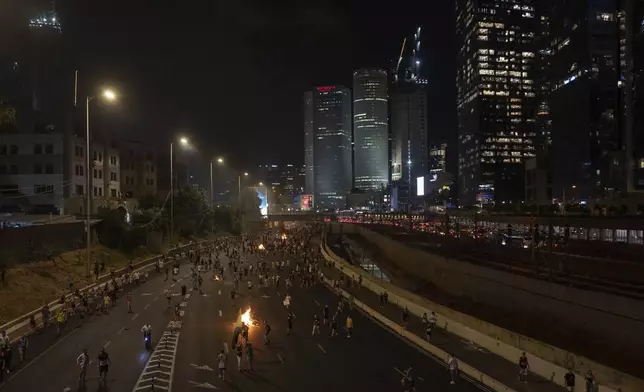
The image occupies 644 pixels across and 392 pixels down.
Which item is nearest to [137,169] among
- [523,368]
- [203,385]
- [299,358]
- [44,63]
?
[44,63]

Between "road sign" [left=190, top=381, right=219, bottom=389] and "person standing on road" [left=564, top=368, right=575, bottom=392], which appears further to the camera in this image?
"road sign" [left=190, top=381, right=219, bottom=389]

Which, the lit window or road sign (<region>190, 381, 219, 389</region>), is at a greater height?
the lit window

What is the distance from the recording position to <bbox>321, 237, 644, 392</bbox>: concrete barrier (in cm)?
1756

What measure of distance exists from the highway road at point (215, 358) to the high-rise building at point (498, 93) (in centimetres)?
16527

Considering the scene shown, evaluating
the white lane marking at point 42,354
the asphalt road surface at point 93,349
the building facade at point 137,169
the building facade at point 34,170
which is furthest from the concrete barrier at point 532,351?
the building facade at point 137,169

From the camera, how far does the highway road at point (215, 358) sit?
19156 mm

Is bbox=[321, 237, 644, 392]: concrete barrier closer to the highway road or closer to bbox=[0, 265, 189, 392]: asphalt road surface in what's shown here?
the highway road

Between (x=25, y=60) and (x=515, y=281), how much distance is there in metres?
66.0

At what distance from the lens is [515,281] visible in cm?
3219

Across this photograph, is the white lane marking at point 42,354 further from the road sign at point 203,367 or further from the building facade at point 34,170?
the building facade at point 34,170

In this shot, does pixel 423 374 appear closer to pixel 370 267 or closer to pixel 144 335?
pixel 144 335

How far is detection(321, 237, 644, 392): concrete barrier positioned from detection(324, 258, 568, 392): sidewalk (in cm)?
30

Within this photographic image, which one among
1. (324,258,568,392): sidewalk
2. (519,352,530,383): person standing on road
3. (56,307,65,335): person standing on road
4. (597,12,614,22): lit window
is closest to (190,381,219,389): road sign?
(324,258,568,392): sidewalk

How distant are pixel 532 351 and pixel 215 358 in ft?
43.1
